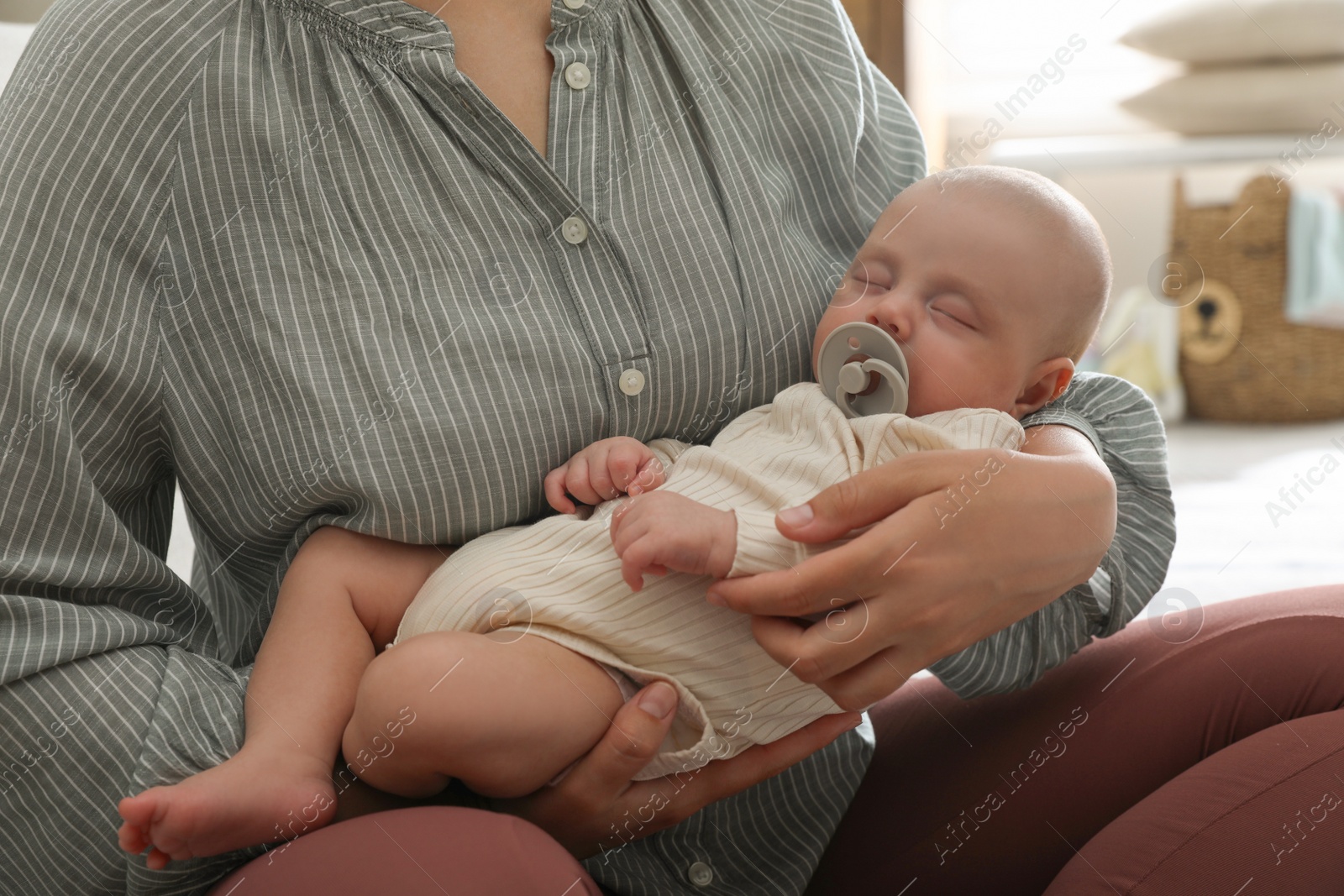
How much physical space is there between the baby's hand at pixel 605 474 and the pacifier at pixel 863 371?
0.15m

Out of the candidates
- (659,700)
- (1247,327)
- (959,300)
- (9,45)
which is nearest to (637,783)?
(659,700)

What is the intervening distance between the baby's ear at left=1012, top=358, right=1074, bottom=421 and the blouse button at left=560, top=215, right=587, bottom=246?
0.38 meters

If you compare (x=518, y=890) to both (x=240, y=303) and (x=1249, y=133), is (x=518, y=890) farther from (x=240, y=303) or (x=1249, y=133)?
(x=1249, y=133)

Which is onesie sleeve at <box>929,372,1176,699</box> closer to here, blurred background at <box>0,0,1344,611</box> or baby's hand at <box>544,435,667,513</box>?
baby's hand at <box>544,435,667,513</box>

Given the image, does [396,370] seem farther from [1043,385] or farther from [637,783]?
[1043,385]

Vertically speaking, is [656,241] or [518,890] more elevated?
[656,241]

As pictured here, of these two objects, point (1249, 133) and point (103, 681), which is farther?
point (1249, 133)

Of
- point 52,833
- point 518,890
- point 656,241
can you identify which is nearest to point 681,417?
point 656,241

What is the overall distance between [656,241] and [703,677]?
13.2 inches

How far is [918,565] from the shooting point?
0.71 m

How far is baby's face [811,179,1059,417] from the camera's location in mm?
843

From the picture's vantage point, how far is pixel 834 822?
911 mm

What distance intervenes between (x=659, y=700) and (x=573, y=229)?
35 centimetres

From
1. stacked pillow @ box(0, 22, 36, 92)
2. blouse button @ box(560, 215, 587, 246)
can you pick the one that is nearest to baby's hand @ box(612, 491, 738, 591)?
blouse button @ box(560, 215, 587, 246)
